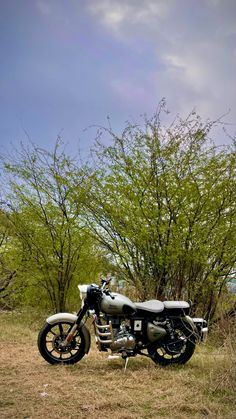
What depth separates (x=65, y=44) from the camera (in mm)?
3465

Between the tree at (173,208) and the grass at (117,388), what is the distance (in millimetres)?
1896

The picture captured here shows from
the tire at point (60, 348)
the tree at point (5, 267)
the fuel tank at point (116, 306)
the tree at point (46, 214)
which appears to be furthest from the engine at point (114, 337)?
the tree at point (5, 267)

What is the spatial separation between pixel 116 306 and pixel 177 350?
71 centimetres

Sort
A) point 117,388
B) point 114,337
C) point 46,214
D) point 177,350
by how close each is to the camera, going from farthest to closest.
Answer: point 46,214 < point 177,350 < point 114,337 < point 117,388

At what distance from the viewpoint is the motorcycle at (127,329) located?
4.24m

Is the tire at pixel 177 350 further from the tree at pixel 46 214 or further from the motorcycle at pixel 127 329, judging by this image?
the tree at pixel 46 214

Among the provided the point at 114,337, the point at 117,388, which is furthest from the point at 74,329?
the point at 117,388

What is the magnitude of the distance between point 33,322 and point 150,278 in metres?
2.23

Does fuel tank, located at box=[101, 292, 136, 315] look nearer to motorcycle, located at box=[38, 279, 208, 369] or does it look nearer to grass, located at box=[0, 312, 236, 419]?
motorcycle, located at box=[38, 279, 208, 369]

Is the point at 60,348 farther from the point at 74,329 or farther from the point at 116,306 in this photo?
the point at 116,306

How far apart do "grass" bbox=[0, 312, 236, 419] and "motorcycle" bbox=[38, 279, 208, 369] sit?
0.13 meters

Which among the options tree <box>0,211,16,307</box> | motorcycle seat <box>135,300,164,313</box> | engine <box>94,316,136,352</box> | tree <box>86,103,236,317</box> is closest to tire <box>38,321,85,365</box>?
engine <box>94,316,136,352</box>

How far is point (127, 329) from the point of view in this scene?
430cm

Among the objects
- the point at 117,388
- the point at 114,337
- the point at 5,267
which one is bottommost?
the point at 117,388
